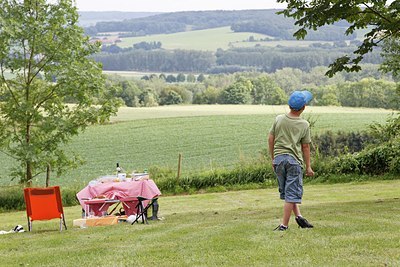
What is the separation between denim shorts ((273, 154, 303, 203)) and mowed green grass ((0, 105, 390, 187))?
65.7ft

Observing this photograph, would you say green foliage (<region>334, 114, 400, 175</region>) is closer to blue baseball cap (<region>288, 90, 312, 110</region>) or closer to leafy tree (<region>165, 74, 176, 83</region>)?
blue baseball cap (<region>288, 90, 312, 110</region>)

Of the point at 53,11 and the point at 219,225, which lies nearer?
the point at 219,225

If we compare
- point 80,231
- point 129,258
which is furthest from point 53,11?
point 129,258

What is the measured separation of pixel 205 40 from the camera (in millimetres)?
176750

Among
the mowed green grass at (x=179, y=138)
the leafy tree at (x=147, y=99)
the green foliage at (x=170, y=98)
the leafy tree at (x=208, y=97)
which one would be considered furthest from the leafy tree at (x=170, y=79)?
the mowed green grass at (x=179, y=138)

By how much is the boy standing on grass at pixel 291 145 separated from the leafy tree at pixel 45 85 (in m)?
14.9

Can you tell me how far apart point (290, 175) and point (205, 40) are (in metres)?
169

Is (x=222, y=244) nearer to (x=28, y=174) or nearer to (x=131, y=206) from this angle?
(x=131, y=206)

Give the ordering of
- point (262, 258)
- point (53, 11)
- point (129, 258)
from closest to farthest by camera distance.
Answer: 1. point (262, 258)
2. point (129, 258)
3. point (53, 11)

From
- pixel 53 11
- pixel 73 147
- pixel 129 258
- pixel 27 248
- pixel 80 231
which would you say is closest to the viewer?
pixel 129 258

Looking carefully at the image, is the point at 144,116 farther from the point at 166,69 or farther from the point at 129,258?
the point at 166,69

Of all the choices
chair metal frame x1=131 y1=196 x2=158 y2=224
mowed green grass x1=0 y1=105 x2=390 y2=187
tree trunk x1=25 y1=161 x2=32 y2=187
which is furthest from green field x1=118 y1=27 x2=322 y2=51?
chair metal frame x1=131 y1=196 x2=158 y2=224

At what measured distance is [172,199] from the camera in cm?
2419

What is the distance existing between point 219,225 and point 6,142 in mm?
15086
